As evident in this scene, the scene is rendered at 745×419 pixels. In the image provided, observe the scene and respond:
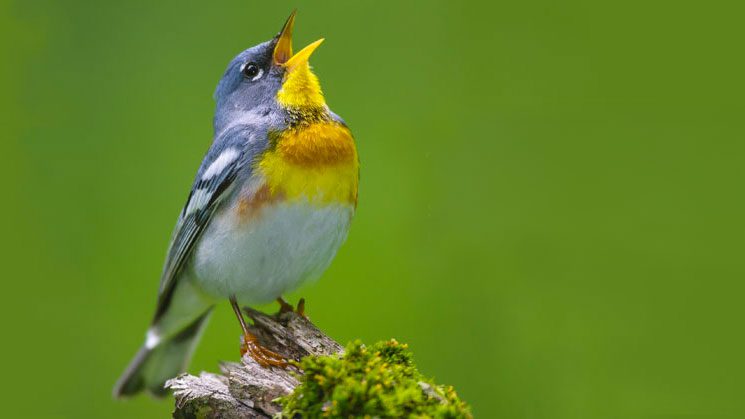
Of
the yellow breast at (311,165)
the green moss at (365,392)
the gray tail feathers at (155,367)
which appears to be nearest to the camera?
the green moss at (365,392)

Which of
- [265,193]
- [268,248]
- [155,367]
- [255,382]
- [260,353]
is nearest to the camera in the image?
[255,382]

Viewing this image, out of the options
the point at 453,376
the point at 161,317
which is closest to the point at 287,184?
the point at 161,317

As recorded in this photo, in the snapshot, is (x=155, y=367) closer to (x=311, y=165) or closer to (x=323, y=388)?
(x=311, y=165)

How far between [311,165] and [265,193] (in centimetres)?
27

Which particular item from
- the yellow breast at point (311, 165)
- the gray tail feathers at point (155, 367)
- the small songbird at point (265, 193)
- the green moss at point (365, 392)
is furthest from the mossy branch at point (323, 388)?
the gray tail feathers at point (155, 367)

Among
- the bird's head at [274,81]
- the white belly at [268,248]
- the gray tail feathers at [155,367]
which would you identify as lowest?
the gray tail feathers at [155,367]

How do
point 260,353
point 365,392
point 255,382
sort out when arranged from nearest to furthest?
point 365,392 → point 255,382 → point 260,353

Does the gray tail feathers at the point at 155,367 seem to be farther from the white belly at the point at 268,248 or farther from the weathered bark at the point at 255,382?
the weathered bark at the point at 255,382

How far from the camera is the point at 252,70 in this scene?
4551 mm

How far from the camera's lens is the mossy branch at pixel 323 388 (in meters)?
2.79

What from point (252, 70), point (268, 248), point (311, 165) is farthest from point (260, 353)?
point (252, 70)

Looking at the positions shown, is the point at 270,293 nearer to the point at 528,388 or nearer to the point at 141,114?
the point at 528,388

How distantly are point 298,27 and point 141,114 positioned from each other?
1.43 meters

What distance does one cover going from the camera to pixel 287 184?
4004 millimetres
